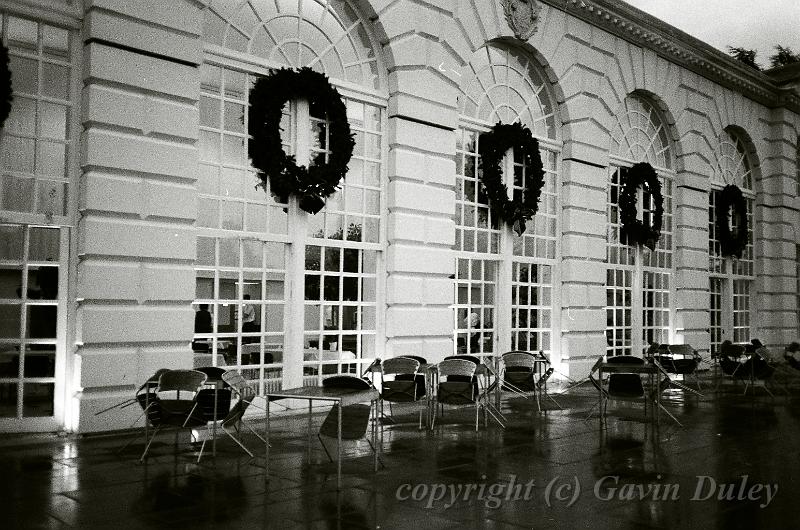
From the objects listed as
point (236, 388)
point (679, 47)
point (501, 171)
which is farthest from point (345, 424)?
point (679, 47)

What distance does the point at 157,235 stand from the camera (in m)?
9.38

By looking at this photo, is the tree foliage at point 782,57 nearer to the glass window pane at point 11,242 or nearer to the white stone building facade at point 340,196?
the white stone building facade at point 340,196

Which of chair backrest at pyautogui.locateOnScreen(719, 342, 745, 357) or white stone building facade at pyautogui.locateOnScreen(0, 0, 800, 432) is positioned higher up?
white stone building facade at pyautogui.locateOnScreen(0, 0, 800, 432)

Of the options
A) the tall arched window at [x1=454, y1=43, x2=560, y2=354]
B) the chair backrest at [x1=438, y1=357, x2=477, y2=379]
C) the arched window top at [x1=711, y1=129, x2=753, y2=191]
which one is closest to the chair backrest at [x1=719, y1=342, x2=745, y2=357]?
the tall arched window at [x1=454, y1=43, x2=560, y2=354]

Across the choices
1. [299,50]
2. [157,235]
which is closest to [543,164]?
[299,50]

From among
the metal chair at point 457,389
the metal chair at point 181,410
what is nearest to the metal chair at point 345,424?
the metal chair at point 181,410

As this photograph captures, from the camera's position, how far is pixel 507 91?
48.7 feet

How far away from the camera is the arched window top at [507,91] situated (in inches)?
553

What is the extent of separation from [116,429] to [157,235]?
8.11ft

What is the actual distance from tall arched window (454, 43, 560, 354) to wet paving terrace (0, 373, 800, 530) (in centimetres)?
427

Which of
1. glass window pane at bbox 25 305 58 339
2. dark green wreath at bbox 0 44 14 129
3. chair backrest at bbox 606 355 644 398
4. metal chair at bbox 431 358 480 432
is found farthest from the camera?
chair backrest at bbox 606 355 644 398

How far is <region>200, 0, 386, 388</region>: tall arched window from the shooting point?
10.3 metres

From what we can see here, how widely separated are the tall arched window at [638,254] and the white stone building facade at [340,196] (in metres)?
0.07

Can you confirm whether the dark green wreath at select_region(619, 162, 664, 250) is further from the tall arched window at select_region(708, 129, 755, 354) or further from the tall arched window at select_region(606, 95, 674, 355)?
Result: the tall arched window at select_region(708, 129, 755, 354)
